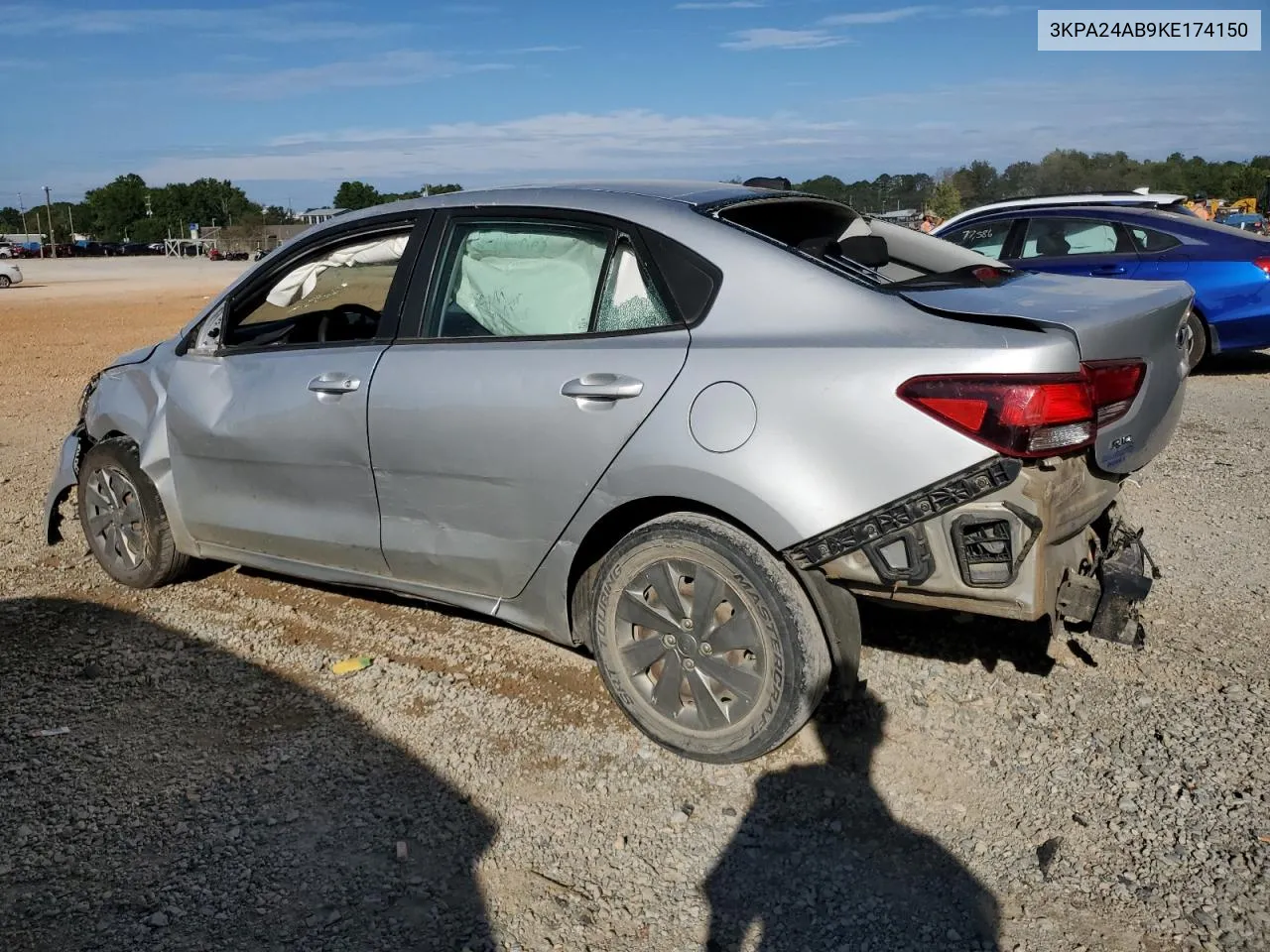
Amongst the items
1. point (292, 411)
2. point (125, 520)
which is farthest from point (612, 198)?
point (125, 520)

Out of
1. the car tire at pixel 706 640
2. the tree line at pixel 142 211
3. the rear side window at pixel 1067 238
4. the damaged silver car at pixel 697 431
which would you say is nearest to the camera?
the damaged silver car at pixel 697 431

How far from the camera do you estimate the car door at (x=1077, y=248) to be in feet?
32.6

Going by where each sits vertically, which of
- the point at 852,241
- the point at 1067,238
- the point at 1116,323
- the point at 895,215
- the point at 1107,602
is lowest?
the point at 1107,602

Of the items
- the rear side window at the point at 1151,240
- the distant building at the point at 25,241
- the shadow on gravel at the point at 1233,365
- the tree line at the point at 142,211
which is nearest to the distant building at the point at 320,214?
the rear side window at the point at 1151,240

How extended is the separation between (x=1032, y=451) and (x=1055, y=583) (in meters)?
0.48

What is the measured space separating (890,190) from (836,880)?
15582mm

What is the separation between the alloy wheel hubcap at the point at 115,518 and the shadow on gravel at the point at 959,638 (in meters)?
3.28

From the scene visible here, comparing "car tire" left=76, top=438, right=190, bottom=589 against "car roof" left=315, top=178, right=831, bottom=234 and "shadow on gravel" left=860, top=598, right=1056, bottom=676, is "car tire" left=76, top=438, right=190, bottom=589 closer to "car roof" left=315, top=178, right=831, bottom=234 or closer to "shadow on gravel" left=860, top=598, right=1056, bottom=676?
"car roof" left=315, top=178, right=831, bottom=234

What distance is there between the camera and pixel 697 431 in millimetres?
3336

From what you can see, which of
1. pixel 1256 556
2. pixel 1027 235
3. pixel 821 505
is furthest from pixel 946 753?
pixel 1027 235

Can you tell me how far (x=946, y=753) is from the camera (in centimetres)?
363

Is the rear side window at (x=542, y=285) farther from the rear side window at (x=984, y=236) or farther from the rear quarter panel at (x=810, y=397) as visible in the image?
the rear side window at (x=984, y=236)

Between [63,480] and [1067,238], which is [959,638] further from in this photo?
[1067,238]

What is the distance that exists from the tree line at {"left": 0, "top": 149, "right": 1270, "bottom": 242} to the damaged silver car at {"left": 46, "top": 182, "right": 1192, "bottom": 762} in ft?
2.65
